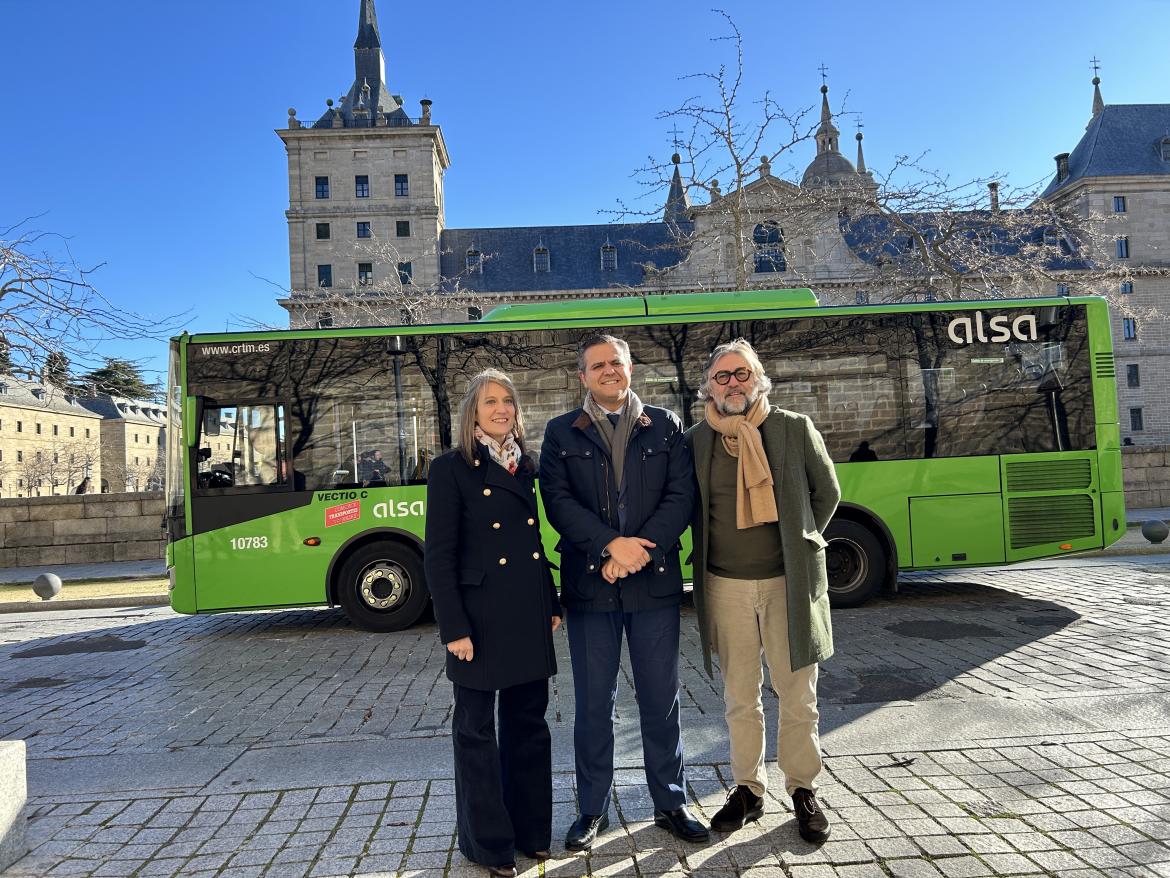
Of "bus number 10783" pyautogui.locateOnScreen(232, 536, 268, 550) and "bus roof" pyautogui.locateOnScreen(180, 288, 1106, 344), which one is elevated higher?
"bus roof" pyautogui.locateOnScreen(180, 288, 1106, 344)

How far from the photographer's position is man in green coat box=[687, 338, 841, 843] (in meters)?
3.24

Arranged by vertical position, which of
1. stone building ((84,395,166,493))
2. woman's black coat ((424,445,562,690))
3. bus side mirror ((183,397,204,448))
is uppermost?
stone building ((84,395,166,493))

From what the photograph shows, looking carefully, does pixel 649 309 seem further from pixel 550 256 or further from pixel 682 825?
pixel 550 256

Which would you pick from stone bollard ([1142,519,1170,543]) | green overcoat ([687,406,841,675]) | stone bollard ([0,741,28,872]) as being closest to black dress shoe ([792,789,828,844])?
green overcoat ([687,406,841,675])

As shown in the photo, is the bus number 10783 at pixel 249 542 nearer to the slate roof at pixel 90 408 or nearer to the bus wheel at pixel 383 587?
the bus wheel at pixel 383 587

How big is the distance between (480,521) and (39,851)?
7.65ft

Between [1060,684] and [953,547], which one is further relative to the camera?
[953,547]

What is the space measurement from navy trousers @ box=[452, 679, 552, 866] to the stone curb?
10405 millimetres

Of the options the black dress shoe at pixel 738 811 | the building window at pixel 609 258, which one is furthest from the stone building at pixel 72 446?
the black dress shoe at pixel 738 811

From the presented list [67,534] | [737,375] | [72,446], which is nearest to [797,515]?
[737,375]

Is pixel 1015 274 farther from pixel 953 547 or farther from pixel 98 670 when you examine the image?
pixel 98 670

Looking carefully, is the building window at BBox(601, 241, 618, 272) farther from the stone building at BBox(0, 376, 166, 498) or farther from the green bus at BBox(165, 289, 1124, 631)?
the green bus at BBox(165, 289, 1124, 631)

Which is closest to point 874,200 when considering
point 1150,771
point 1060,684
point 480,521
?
point 1060,684

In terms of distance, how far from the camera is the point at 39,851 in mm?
3322
